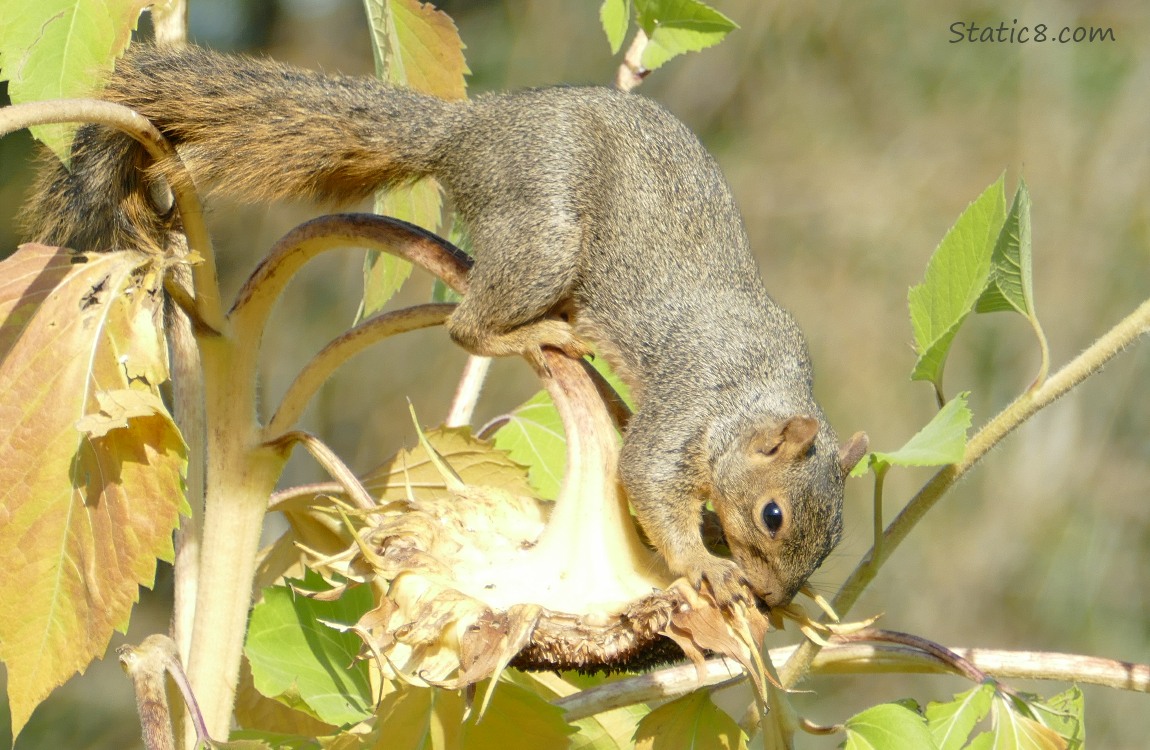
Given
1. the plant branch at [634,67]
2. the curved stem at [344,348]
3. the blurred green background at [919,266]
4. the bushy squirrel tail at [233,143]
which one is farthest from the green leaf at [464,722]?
the blurred green background at [919,266]

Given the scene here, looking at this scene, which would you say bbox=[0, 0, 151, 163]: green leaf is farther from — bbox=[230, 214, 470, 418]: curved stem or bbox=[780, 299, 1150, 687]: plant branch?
bbox=[780, 299, 1150, 687]: plant branch

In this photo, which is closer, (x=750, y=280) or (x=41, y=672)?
(x=41, y=672)

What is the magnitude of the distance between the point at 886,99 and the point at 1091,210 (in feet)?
2.78

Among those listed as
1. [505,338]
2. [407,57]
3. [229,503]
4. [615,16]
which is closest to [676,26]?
[615,16]

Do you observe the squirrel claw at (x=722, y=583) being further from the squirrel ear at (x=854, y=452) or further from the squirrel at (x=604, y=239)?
the squirrel ear at (x=854, y=452)

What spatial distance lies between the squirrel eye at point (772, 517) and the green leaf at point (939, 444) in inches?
21.7

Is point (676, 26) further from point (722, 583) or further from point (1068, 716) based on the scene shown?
point (1068, 716)

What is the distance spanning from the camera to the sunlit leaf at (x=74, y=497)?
0.79 m

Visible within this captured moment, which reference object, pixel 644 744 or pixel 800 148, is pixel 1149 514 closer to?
pixel 800 148

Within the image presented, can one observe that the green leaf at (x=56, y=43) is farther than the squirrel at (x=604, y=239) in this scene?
No

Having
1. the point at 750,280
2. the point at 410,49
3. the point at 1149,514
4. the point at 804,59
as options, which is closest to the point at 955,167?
the point at 804,59

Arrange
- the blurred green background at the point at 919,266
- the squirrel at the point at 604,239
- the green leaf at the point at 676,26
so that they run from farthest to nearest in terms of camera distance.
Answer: the blurred green background at the point at 919,266 < the squirrel at the point at 604,239 < the green leaf at the point at 676,26

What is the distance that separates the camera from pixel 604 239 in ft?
5.31

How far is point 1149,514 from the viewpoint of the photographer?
372 centimetres
